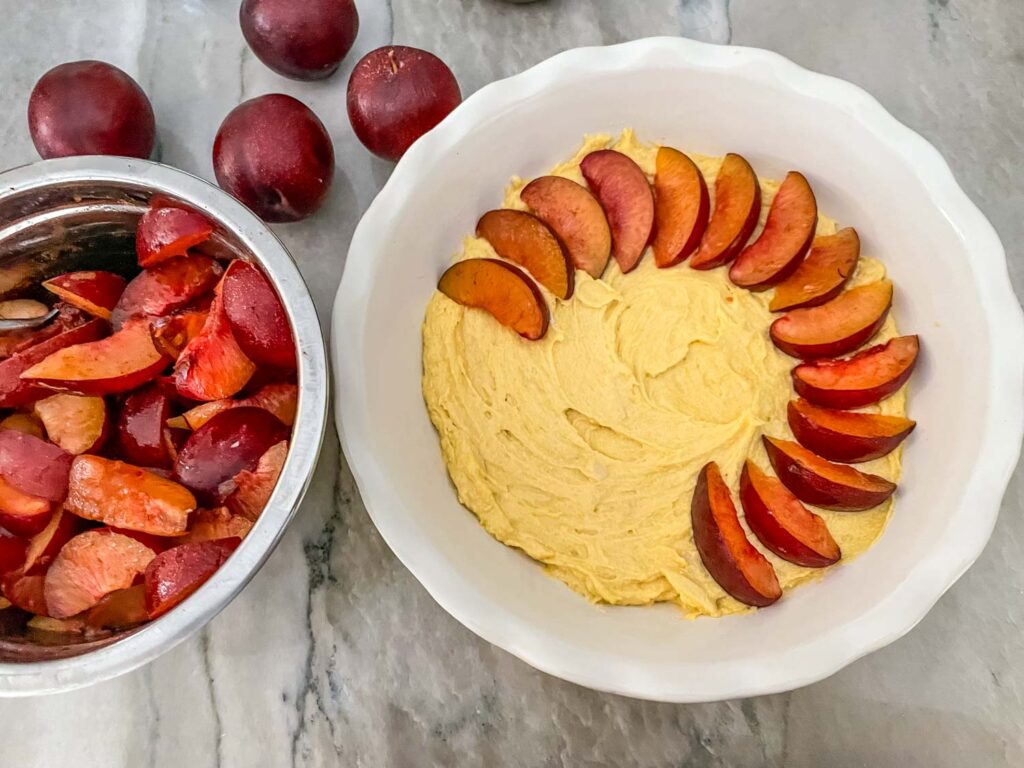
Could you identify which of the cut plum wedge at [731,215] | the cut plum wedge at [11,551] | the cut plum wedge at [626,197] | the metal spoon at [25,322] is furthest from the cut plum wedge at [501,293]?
the cut plum wedge at [11,551]

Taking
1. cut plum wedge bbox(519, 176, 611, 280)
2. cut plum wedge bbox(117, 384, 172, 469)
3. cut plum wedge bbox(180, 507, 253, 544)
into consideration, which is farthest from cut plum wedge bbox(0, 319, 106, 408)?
cut plum wedge bbox(519, 176, 611, 280)

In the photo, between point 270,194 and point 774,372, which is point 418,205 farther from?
point 774,372

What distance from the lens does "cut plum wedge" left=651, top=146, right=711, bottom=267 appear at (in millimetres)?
1468

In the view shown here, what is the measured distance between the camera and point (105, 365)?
47.9 inches

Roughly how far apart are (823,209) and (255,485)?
1163 mm

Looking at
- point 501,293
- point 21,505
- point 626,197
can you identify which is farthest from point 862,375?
point 21,505

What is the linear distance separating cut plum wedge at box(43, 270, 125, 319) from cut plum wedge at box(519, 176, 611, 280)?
755 millimetres

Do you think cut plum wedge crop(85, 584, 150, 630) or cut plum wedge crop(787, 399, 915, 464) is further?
cut plum wedge crop(787, 399, 915, 464)

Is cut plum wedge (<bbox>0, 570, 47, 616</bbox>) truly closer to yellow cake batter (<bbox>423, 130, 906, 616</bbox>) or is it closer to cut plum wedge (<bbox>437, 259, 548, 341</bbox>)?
yellow cake batter (<bbox>423, 130, 906, 616</bbox>)

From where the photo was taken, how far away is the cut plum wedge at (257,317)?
1.19 meters

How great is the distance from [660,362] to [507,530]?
42 cm

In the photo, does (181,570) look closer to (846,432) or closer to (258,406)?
(258,406)

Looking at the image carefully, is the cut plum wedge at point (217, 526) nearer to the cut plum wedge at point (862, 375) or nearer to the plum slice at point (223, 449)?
the plum slice at point (223, 449)

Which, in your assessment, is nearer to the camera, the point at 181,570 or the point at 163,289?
the point at 181,570
